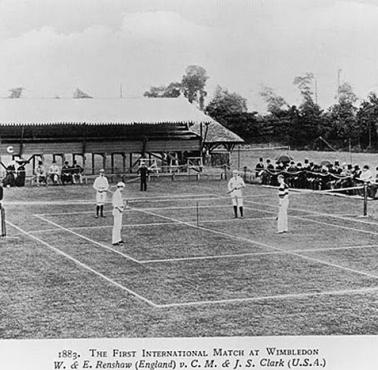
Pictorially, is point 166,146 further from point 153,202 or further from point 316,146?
point 153,202

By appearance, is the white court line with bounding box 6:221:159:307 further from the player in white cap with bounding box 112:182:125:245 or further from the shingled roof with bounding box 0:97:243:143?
the shingled roof with bounding box 0:97:243:143

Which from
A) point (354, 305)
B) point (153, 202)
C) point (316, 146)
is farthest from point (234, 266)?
point (316, 146)

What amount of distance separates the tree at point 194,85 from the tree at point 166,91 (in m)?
0.81

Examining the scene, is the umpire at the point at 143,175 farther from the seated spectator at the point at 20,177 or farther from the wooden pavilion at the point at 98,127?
the seated spectator at the point at 20,177

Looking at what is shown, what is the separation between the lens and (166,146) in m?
33.1

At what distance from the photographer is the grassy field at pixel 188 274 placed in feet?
29.4

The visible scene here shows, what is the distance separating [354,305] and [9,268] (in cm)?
575

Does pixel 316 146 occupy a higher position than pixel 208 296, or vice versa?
pixel 316 146

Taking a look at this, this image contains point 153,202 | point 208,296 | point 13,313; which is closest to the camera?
point 13,313

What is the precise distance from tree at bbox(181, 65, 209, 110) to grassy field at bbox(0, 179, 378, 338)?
7.62 meters

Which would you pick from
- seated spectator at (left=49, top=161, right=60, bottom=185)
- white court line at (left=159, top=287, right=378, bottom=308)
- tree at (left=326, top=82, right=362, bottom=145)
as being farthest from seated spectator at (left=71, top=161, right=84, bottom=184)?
white court line at (left=159, top=287, right=378, bottom=308)

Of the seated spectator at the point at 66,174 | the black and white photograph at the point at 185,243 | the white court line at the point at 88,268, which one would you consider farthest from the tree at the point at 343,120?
the white court line at the point at 88,268

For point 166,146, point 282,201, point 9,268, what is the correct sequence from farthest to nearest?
point 166,146, point 282,201, point 9,268

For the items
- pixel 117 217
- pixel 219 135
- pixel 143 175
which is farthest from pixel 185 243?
pixel 219 135
